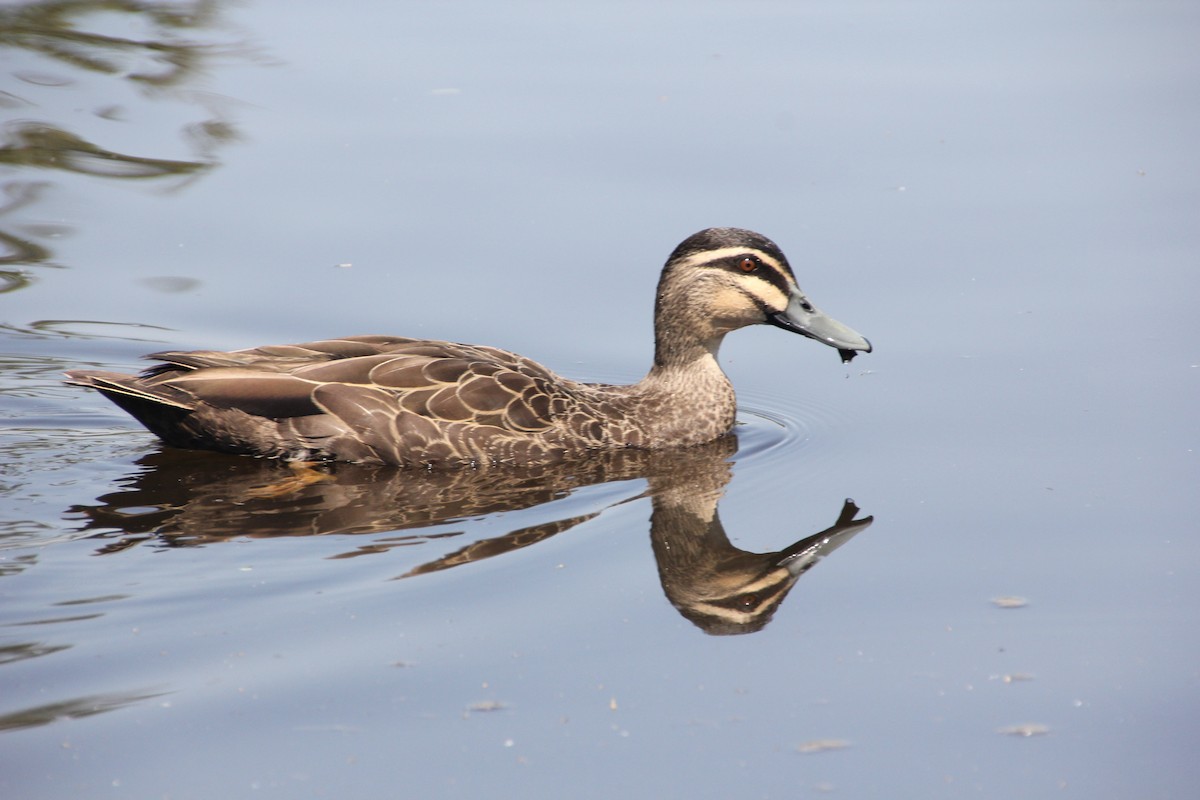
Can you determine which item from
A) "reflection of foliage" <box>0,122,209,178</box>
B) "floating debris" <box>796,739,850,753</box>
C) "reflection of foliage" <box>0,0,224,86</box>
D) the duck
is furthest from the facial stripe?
"reflection of foliage" <box>0,0,224,86</box>

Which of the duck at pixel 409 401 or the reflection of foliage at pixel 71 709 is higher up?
the duck at pixel 409 401

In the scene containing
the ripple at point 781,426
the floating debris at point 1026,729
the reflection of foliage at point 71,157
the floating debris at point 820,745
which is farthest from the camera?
the reflection of foliage at point 71,157

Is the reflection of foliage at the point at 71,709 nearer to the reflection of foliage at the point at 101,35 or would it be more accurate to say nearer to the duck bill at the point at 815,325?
the duck bill at the point at 815,325

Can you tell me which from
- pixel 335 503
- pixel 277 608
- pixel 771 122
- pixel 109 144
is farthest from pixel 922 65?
pixel 277 608

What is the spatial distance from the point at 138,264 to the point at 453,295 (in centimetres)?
254

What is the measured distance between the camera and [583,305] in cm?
1212

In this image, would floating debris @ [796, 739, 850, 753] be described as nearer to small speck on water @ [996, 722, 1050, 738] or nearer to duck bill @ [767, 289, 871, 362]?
small speck on water @ [996, 722, 1050, 738]

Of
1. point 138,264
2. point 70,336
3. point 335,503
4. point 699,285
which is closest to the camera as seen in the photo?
point 335,503

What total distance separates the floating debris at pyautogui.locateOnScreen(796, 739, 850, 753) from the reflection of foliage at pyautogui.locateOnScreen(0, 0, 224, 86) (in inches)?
451

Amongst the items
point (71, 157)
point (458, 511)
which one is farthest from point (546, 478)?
point (71, 157)

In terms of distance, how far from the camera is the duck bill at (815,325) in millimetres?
10539

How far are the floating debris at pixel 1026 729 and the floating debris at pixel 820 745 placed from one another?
697mm

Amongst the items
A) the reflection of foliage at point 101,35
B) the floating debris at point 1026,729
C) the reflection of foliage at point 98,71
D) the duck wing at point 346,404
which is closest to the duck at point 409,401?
the duck wing at point 346,404

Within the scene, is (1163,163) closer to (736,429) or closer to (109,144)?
(736,429)
